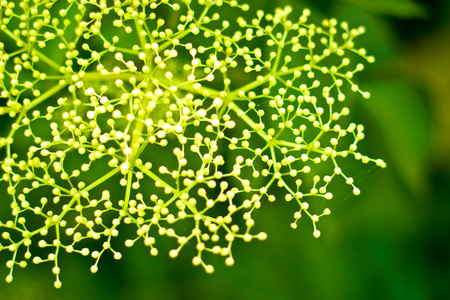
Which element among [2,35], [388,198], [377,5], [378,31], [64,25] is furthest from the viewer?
[388,198]

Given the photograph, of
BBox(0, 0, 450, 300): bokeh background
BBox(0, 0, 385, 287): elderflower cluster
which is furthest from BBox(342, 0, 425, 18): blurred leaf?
BBox(0, 0, 385, 287): elderflower cluster

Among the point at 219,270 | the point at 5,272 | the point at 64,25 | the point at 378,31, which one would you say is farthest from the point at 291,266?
the point at 64,25

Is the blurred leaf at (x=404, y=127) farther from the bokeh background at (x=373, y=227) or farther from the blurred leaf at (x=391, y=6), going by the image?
the blurred leaf at (x=391, y=6)

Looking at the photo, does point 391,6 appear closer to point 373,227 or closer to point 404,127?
point 404,127

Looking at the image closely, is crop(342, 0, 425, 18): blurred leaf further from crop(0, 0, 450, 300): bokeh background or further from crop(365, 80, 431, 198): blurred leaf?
crop(365, 80, 431, 198): blurred leaf

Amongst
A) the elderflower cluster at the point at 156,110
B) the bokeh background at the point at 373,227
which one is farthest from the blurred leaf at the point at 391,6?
the elderflower cluster at the point at 156,110

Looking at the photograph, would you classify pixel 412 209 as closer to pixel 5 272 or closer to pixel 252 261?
pixel 252 261

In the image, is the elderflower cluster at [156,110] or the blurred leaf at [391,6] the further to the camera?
the blurred leaf at [391,6]
